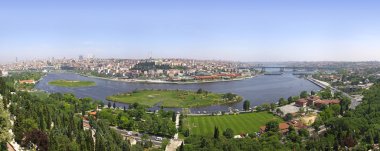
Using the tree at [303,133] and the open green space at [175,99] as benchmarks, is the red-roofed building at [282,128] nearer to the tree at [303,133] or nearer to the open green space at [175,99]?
the tree at [303,133]

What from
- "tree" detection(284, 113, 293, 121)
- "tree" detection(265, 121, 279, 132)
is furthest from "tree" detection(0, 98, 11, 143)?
"tree" detection(284, 113, 293, 121)

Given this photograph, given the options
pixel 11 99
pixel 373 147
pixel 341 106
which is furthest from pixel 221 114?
pixel 11 99

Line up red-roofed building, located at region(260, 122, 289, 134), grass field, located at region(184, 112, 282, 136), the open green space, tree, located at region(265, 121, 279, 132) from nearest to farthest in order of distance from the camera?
1. tree, located at region(265, 121, 279, 132)
2. red-roofed building, located at region(260, 122, 289, 134)
3. grass field, located at region(184, 112, 282, 136)
4. the open green space

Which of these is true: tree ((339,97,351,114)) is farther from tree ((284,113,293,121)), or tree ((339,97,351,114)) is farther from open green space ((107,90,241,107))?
open green space ((107,90,241,107))

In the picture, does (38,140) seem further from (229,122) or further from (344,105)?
(344,105)

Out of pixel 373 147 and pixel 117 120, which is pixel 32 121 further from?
pixel 373 147

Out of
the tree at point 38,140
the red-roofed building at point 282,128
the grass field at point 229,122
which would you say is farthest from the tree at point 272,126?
the tree at point 38,140
